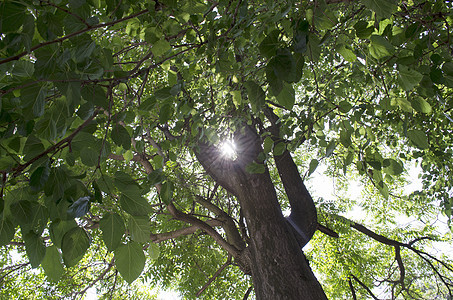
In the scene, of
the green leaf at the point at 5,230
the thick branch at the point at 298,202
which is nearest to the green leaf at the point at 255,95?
the green leaf at the point at 5,230

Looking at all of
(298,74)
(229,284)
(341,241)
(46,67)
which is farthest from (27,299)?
(298,74)

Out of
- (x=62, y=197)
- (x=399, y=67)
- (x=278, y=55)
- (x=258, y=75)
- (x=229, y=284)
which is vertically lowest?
(x=62, y=197)

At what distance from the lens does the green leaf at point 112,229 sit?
2.78 ft

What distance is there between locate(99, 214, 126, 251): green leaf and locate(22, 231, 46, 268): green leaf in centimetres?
20

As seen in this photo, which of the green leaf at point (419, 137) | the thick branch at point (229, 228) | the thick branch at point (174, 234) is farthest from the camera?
the thick branch at point (229, 228)

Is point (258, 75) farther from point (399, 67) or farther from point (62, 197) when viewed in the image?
point (62, 197)

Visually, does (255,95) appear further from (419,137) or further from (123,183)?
(419,137)

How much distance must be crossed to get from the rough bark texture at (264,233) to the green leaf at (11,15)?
80.4 inches

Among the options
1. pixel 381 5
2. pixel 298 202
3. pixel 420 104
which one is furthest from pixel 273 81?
pixel 298 202

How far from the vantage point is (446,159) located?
3387 millimetres

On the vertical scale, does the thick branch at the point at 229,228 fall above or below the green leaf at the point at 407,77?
above

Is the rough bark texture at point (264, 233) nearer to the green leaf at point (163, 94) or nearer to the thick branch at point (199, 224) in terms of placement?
the thick branch at point (199, 224)

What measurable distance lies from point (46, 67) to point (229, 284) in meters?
5.68

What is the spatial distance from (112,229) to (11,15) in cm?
56
